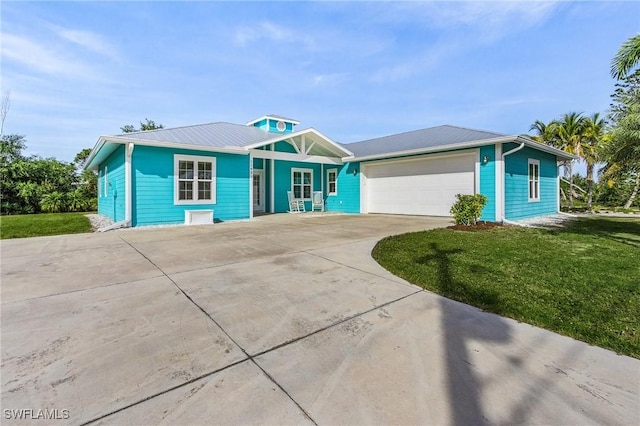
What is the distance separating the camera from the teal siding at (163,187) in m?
8.98

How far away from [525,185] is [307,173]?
9.39 metres

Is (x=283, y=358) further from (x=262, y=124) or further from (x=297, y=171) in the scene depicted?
(x=262, y=124)

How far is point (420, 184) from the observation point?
11977 millimetres

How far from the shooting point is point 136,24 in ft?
27.3

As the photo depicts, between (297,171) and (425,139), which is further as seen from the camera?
(297,171)

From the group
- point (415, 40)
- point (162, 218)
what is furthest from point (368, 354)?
point (415, 40)

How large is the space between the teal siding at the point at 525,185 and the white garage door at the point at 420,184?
118 cm

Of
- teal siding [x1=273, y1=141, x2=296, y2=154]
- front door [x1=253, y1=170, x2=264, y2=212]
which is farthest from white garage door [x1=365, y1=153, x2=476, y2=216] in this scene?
front door [x1=253, y1=170, x2=264, y2=212]

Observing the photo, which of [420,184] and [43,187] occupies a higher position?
[43,187]

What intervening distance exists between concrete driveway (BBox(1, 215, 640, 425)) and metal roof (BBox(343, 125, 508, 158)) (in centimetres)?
881

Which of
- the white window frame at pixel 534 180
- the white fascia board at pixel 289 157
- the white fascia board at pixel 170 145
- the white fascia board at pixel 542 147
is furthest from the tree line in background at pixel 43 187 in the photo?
the white window frame at pixel 534 180

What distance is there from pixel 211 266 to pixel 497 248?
4973mm

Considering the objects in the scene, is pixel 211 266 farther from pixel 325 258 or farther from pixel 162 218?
pixel 162 218

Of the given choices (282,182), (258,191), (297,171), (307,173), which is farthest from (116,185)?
(307,173)
